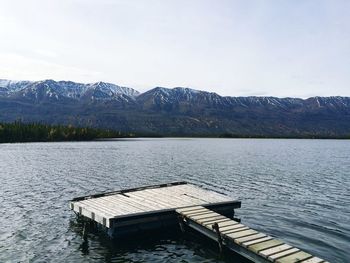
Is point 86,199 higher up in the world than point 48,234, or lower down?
higher up

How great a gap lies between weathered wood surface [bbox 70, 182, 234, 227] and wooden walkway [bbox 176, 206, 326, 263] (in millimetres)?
742

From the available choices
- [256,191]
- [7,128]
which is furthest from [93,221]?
[7,128]

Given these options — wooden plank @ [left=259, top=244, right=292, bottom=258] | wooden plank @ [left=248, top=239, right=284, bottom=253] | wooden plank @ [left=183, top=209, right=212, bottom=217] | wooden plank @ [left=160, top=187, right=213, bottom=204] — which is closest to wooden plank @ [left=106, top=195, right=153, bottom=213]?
wooden plank @ [left=183, top=209, right=212, bottom=217]

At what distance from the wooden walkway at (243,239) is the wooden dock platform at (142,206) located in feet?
5.75

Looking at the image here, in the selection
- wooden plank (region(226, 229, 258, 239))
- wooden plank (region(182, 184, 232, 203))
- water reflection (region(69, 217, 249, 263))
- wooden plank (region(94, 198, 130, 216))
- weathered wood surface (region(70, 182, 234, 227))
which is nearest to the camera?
wooden plank (region(226, 229, 258, 239))

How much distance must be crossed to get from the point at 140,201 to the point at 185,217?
5.31 m

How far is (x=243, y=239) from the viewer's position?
71.7ft

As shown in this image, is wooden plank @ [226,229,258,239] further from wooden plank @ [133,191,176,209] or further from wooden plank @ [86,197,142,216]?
wooden plank @ [86,197,142,216]

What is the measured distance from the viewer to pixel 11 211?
3406cm

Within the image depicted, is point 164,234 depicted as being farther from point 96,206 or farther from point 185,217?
point 96,206

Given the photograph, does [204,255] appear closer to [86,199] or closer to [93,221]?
[93,221]

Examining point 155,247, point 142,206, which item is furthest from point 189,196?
point 155,247

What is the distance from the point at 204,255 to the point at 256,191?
2439 centimetres

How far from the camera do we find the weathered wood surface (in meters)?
27.1
